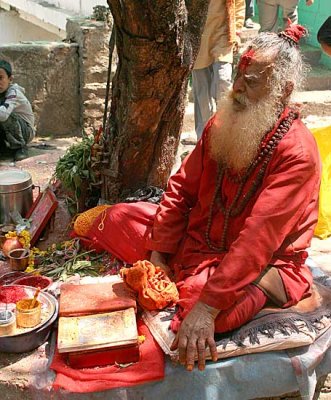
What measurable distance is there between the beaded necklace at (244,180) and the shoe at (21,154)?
4058 mm

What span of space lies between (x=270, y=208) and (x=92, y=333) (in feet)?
3.71

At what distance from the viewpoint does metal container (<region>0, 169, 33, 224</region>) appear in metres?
4.69

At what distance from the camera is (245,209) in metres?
3.29

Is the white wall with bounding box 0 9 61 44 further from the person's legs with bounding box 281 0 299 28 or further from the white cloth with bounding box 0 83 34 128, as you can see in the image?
the person's legs with bounding box 281 0 299 28

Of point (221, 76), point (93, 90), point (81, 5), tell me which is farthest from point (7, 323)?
point (81, 5)

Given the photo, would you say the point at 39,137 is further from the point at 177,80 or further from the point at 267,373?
the point at 267,373

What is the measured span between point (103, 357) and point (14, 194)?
6.87 ft

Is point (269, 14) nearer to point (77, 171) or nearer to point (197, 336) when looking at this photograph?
point (77, 171)

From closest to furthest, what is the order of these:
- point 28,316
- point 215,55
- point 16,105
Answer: point 28,316 < point 215,55 < point 16,105

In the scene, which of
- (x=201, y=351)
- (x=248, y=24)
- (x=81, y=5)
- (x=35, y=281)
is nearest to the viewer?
(x=201, y=351)

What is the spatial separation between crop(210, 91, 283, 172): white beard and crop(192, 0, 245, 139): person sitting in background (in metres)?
2.91

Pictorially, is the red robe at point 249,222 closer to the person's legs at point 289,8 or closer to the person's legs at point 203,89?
the person's legs at point 203,89

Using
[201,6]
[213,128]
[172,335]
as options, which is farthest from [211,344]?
[201,6]

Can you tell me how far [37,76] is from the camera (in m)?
7.52
